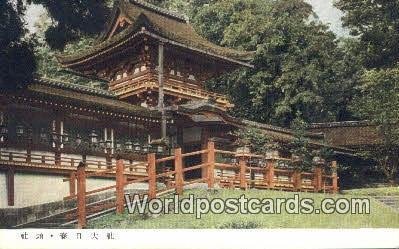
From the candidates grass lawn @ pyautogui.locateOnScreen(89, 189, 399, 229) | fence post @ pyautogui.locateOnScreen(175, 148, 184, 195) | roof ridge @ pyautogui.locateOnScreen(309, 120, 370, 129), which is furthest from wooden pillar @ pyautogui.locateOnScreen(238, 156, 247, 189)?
roof ridge @ pyautogui.locateOnScreen(309, 120, 370, 129)

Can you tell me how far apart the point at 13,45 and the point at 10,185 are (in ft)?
4.73

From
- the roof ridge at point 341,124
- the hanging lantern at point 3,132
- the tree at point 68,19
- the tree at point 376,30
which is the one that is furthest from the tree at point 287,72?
the hanging lantern at point 3,132

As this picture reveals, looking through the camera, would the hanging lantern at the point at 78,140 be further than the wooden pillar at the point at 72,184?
Yes

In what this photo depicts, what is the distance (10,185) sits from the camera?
5.52 metres

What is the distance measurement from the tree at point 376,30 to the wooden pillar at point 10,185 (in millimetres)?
5111

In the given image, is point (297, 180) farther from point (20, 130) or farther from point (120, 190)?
point (20, 130)

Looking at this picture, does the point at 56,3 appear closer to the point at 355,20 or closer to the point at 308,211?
the point at 308,211

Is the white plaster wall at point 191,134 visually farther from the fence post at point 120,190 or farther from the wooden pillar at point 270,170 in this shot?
the fence post at point 120,190

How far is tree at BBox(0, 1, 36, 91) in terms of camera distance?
505 centimetres

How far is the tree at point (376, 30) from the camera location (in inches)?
310

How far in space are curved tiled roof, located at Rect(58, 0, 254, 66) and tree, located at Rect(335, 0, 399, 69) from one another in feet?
6.00

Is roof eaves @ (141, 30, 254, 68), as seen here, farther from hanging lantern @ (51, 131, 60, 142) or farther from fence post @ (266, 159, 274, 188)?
fence post @ (266, 159, 274, 188)

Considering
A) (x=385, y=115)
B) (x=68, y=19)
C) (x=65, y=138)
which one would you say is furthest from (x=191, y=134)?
(x=68, y=19)
